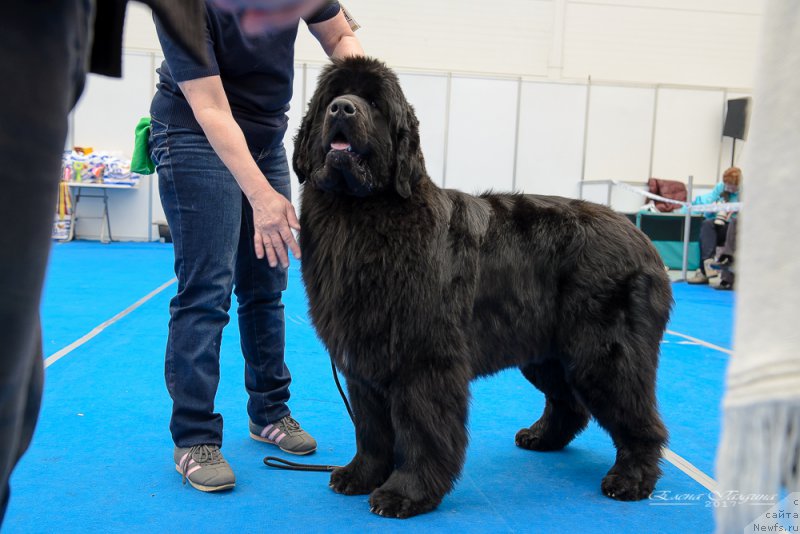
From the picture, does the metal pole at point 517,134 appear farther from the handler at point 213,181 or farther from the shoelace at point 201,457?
the shoelace at point 201,457

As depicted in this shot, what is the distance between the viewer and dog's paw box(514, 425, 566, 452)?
2485 millimetres

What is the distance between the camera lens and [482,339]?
2.08 metres

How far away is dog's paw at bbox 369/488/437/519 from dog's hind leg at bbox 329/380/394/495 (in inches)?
5.8

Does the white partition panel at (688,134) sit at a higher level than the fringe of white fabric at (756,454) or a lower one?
higher

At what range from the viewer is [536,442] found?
2.49 m

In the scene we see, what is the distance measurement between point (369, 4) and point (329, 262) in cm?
1059

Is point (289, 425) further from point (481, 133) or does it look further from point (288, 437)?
point (481, 133)

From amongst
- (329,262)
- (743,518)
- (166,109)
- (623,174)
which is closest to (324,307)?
(329,262)

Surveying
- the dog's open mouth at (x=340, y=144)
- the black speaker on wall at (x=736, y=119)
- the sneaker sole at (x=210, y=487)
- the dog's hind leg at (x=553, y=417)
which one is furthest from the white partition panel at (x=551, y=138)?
the sneaker sole at (x=210, y=487)

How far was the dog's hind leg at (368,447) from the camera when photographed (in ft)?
6.64

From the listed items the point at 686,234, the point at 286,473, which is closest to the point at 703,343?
the point at 286,473

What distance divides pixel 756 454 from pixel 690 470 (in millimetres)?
1840

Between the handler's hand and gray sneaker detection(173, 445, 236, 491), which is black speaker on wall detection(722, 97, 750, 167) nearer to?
the handler's hand

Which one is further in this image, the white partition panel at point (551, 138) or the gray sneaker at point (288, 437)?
the white partition panel at point (551, 138)
